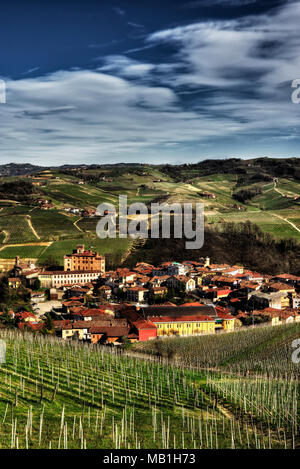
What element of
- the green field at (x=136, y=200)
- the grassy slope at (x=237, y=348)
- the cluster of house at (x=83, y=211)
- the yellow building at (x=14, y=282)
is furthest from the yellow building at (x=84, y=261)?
the grassy slope at (x=237, y=348)

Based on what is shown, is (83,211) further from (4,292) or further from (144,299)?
(4,292)

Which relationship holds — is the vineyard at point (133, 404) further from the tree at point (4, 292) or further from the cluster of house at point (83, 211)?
the cluster of house at point (83, 211)

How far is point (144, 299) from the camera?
56.7 metres

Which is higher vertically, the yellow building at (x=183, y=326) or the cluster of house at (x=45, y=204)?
the cluster of house at (x=45, y=204)

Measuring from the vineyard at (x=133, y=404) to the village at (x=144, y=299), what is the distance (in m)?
8.77

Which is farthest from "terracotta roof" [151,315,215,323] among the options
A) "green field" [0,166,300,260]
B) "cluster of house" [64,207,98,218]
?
"cluster of house" [64,207,98,218]

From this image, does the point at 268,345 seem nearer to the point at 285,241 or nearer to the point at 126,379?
the point at 126,379

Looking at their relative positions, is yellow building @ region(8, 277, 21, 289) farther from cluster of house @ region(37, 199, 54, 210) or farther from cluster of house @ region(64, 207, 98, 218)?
cluster of house @ region(37, 199, 54, 210)

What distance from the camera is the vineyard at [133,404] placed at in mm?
19328

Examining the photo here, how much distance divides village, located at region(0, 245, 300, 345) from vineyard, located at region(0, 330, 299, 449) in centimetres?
877

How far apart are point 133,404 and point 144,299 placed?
32637 mm

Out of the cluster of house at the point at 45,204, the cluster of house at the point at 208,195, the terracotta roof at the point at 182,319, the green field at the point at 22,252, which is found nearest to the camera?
the terracotta roof at the point at 182,319

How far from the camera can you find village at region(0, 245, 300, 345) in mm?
43344
